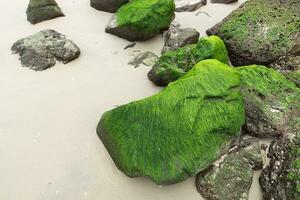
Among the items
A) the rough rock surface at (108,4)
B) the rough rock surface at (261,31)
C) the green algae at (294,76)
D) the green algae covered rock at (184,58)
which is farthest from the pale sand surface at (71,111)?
the green algae at (294,76)

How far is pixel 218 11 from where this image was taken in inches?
214

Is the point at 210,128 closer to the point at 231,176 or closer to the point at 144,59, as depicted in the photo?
the point at 231,176

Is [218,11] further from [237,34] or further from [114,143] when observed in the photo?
[114,143]

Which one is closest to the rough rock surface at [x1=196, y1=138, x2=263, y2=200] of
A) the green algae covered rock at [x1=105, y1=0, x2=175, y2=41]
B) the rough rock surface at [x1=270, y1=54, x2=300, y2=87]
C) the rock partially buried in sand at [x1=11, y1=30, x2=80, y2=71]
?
the rough rock surface at [x1=270, y1=54, x2=300, y2=87]

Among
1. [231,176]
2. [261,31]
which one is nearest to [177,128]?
[231,176]

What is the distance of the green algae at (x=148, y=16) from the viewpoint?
4.73m

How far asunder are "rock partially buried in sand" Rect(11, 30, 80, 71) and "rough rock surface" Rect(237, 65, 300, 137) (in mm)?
2297

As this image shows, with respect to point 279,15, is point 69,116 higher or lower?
lower

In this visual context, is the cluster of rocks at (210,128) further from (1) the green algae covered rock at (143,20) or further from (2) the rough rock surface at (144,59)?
(1) the green algae covered rock at (143,20)

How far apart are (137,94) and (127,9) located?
154 centimetres

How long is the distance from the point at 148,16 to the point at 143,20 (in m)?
0.10

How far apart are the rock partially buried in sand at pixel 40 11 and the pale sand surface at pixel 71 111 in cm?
11

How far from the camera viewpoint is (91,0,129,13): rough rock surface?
535 cm

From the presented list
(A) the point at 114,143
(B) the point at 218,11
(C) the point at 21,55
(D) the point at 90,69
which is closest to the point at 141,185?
(A) the point at 114,143
